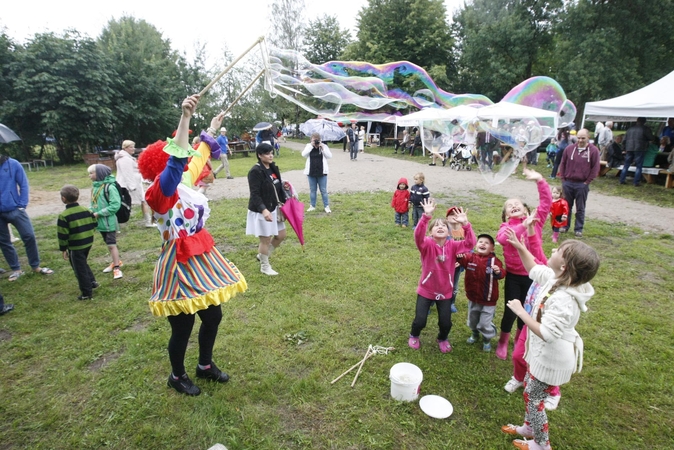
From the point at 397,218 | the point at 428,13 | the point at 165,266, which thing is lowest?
the point at 397,218

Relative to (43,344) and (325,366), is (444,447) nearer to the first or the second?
(325,366)

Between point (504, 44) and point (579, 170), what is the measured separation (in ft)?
81.5

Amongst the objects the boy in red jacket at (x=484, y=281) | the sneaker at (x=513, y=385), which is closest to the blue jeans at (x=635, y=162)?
the boy in red jacket at (x=484, y=281)

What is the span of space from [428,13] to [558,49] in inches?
813

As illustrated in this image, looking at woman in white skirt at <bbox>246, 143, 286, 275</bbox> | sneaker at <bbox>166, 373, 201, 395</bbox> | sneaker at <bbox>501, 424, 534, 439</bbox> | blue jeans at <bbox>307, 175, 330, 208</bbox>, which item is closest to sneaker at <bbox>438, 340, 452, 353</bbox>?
sneaker at <bbox>501, 424, 534, 439</bbox>

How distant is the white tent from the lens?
37.3 feet

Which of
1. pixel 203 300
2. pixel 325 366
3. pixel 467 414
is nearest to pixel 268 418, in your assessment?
pixel 325 366

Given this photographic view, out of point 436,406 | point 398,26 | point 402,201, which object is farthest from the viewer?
point 398,26

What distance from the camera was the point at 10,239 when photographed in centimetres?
565

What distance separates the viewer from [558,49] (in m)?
24.9

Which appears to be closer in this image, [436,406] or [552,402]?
[552,402]

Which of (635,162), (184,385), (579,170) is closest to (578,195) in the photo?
(579,170)

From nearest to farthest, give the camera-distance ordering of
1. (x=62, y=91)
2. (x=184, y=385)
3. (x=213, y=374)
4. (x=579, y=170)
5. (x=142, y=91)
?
(x=184, y=385) < (x=213, y=374) < (x=579, y=170) < (x=62, y=91) < (x=142, y=91)

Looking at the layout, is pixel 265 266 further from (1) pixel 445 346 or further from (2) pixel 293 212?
(1) pixel 445 346
